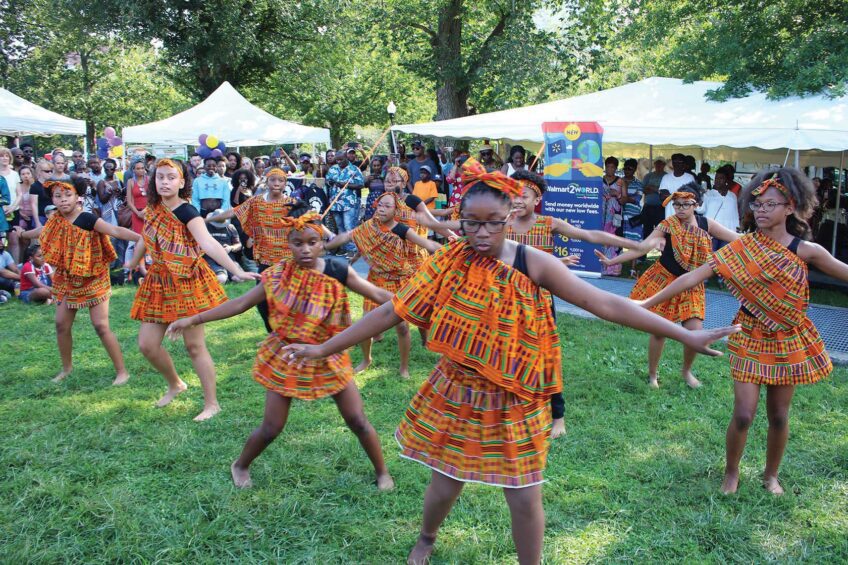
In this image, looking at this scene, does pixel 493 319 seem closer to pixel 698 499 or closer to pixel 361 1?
pixel 698 499

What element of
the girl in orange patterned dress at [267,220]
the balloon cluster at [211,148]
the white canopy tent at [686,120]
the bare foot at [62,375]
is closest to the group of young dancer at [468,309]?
the bare foot at [62,375]

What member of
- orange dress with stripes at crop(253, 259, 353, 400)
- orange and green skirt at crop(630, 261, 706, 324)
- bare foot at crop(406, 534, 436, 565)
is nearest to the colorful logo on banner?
orange and green skirt at crop(630, 261, 706, 324)

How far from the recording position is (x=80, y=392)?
243 inches

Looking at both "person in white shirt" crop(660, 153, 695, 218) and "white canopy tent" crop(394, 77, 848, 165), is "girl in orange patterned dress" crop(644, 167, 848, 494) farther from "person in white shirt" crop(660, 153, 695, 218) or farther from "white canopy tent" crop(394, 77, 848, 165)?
"person in white shirt" crop(660, 153, 695, 218)

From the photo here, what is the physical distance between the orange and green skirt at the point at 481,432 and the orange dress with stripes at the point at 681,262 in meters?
3.44

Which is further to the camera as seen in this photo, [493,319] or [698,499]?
[698,499]

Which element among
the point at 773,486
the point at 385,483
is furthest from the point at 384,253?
the point at 773,486

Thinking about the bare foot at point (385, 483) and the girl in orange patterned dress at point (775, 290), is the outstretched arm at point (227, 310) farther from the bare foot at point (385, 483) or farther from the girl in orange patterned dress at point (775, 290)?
the girl in orange patterned dress at point (775, 290)

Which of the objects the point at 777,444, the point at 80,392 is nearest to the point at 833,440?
the point at 777,444

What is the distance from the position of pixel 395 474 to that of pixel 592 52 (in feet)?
58.6

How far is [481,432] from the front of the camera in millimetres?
2912

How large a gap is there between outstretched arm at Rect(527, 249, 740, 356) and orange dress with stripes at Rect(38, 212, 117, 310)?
465 centimetres

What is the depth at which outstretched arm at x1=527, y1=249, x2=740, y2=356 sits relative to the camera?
8.65 feet

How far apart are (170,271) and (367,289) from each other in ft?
7.25
